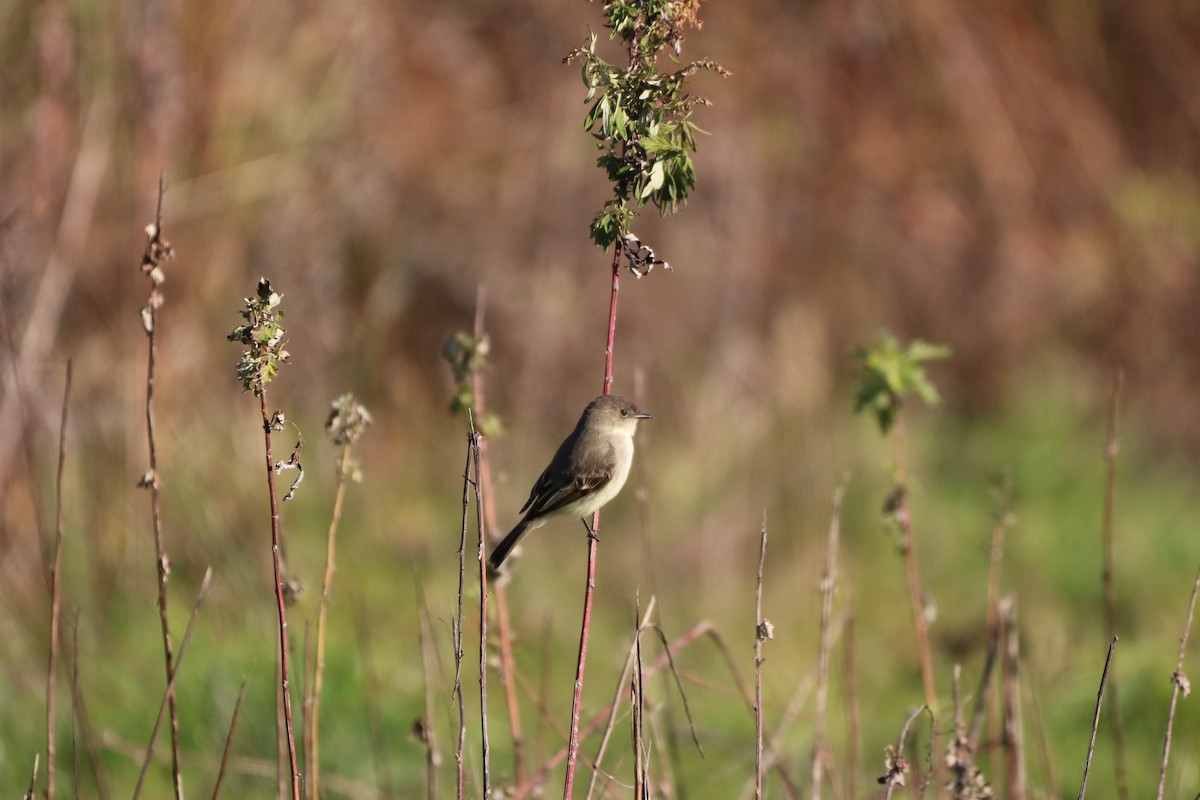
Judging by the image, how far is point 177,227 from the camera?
19.3ft

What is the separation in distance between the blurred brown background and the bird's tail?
2.18 meters

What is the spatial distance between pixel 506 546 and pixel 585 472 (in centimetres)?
35

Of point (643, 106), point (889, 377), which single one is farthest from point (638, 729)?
point (889, 377)

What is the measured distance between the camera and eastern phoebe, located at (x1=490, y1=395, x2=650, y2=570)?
365 cm

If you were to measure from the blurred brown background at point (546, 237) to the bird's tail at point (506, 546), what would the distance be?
2179 mm

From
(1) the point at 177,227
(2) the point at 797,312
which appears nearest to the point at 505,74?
(2) the point at 797,312

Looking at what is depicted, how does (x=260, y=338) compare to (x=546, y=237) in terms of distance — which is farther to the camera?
(x=546, y=237)

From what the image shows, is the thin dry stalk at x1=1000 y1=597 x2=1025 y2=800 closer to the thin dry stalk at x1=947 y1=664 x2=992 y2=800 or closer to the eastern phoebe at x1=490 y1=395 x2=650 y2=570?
the thin dry stalk at x1=947 y1=664 x2=992 y2=800

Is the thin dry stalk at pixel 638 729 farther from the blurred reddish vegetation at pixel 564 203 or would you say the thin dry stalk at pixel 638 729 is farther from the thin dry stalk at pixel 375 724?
the blurred reddish vegetation at pixel 564 203

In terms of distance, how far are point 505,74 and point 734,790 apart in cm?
494

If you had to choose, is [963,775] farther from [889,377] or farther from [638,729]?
[889,377]

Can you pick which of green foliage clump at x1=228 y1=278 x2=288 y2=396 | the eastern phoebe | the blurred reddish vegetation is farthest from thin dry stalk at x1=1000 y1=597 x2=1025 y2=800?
the blurred reddish vegetation

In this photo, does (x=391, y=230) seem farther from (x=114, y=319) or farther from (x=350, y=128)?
(x=114, y=319)

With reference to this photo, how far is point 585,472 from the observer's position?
144 inches
